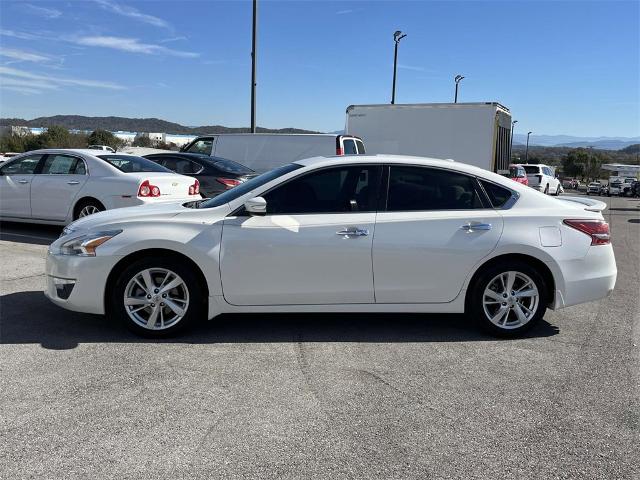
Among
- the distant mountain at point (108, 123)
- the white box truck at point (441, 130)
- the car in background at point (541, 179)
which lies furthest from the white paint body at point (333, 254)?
the distant mountain at point (108, 123)

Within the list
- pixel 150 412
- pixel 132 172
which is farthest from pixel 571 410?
pixel 132 172

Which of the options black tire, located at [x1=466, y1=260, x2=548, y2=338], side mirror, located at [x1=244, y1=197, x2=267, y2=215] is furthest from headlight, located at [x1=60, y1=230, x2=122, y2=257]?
black tire, located at [x1=466, y1=260, x2=548, y2=338]

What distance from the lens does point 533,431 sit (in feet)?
10.9

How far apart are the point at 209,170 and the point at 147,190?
2.70m

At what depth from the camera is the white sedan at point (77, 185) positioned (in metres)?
8.98

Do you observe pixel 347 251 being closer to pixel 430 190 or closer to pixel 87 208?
pixel 430 190

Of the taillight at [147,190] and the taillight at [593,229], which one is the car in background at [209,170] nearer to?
the taillight at [147,190]

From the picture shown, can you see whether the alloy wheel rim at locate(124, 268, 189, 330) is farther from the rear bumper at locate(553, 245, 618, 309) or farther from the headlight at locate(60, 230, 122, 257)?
the rear bumper at locate(553, 245, 618, 309)

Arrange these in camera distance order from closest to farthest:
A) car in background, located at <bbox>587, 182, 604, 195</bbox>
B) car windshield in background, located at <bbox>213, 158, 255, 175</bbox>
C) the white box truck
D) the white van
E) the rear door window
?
car windshield in background, located at <bbox>213, 158, 255, 175</bbox> → the rear door window → the white van → the white box truck → car in background, located at <bbox>587, 182, 604, 195</bbox>

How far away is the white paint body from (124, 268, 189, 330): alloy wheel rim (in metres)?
0.19

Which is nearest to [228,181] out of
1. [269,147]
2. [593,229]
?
[269,147]

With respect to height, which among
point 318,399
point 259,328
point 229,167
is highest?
point 229,167

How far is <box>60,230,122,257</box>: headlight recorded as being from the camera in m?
4.64

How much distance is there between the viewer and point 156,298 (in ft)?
15.3
